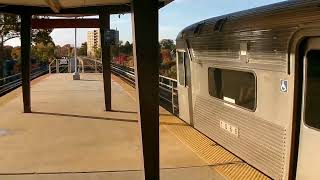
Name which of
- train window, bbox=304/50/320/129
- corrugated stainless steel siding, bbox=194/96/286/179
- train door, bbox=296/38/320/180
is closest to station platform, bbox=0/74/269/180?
corrugated stainless steel siding, bbox=194/96/286/179

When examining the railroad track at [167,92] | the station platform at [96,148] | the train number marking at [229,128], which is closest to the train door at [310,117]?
the station platform at [96,148]

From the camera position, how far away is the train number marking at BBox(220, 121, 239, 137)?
8.71 metres

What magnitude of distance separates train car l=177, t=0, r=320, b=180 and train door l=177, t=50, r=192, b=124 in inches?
37.6

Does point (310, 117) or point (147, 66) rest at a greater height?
point (147, 66)

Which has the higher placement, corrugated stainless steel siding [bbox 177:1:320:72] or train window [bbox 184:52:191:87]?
corrugated stainless steel siding [bbox 177:1:320:72]

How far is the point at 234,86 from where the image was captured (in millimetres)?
8977

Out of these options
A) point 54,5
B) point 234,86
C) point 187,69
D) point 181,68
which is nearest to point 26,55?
point 54,5

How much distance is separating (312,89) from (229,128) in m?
3.06

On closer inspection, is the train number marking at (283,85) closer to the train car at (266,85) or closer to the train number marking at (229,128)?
the train car at (266,85)

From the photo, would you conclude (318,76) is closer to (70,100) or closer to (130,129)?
(130,129)

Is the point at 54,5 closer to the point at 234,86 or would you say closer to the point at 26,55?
the point at 26,55

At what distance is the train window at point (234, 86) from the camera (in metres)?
8.17

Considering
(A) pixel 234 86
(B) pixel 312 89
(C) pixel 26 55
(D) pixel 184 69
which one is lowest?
(A) pixel 234 86

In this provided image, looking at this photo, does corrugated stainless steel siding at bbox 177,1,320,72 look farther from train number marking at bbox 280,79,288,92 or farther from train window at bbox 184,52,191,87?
train window at bbox 184,52,191,87
